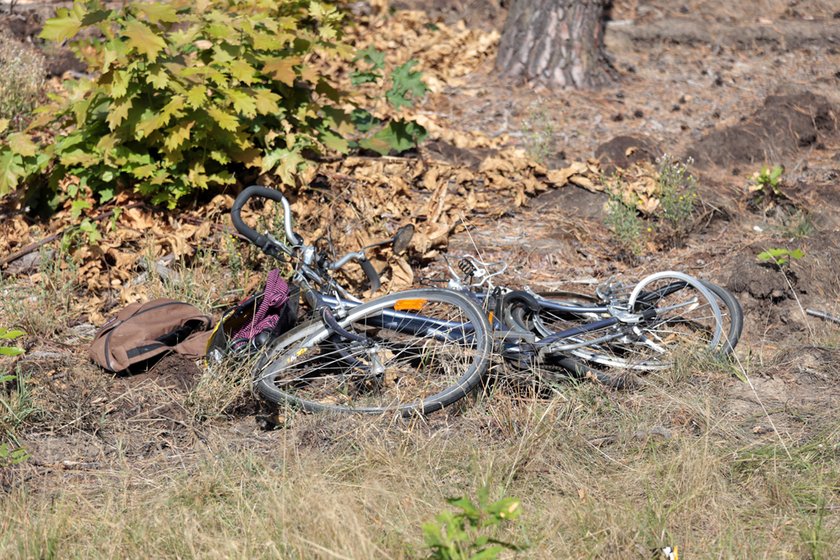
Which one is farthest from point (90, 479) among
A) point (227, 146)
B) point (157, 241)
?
point (227, 146)

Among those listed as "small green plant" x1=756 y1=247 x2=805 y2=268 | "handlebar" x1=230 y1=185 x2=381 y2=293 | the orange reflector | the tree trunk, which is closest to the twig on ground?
"small green plant" x1=756 y1=247 x2=805 y2=268

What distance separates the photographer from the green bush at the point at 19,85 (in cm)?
656

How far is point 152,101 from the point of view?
5.42 meters

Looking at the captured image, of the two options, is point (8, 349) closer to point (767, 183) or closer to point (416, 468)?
point (416, 468)

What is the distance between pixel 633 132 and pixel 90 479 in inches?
193

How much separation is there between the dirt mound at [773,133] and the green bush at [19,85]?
183 inches

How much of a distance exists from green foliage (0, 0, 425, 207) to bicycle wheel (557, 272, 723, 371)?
2094 millimetres

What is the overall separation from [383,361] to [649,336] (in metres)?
1.39

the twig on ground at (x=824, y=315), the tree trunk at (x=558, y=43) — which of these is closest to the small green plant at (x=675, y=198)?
the twig on ground at (x=824, y=315)

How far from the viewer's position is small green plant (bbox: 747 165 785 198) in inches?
244

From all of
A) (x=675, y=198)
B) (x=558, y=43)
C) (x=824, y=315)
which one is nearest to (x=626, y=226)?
(x=675, y=198)

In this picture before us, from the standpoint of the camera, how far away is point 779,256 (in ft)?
18.1

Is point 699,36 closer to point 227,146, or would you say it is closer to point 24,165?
point 227,146

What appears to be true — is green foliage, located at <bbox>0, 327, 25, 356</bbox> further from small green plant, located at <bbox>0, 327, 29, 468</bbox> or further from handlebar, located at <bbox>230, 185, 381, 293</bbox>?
handlebar, located at <bbox>230, 185, 381, 293</bbox>
